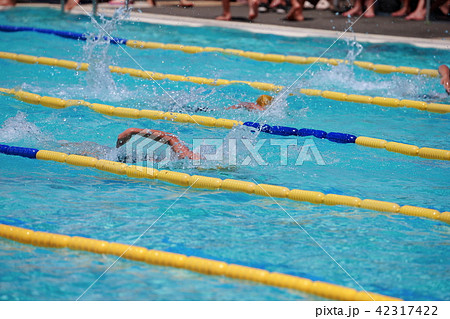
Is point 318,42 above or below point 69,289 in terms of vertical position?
above

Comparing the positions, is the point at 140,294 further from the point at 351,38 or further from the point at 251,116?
the point at 351,38

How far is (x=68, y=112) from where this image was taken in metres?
5.00

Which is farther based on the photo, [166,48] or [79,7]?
[79,7]

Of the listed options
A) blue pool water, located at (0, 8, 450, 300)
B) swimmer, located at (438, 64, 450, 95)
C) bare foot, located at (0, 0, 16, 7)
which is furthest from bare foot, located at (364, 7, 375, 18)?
bare foot, located at (0, 0, 16, 7)

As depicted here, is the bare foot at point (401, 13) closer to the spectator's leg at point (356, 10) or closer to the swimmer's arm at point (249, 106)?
the spectator's leg at point (356, 10)

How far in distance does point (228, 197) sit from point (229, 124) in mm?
1285

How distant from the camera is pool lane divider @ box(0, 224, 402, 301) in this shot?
247cm

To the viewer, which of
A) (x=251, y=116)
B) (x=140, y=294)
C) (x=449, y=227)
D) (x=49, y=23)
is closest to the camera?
(x=140, y=294)

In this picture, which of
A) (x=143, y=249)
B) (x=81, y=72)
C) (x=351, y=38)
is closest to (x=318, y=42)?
(x=351, y=38)

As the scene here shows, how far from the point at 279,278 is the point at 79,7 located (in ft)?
25.7

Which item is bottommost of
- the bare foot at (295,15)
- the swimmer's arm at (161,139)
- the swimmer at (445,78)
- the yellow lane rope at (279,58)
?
the swimmer's arm at (161,139)

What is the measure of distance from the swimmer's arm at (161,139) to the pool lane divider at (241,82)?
1973 millimetres

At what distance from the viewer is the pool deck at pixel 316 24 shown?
7.57m
